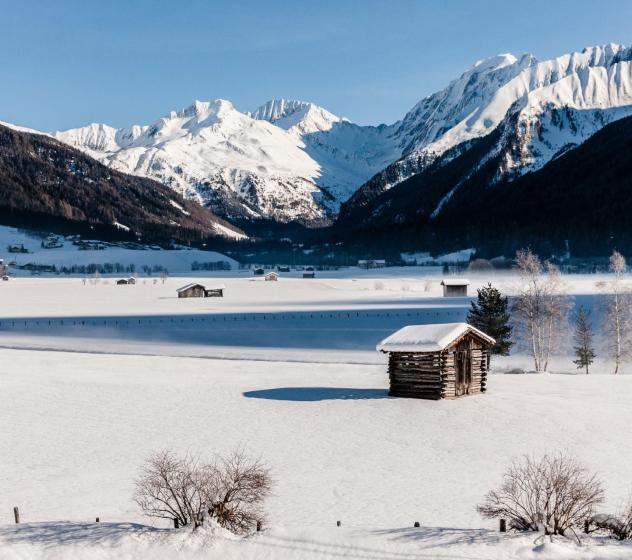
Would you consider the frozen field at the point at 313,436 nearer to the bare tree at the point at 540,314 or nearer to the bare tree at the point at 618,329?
the bare tree at the point at 618,329

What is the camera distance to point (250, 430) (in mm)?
28531

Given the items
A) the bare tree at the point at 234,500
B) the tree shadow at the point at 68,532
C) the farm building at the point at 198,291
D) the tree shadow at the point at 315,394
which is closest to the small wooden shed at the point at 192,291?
the farm building at the point at 198,291

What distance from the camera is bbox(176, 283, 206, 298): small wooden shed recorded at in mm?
116500

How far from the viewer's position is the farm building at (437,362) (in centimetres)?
3375

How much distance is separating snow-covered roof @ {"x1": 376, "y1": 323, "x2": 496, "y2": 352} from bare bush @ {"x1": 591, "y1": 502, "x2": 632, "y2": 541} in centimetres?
1784

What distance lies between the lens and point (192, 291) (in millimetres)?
117250

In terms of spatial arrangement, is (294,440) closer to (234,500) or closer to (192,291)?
(234,500)

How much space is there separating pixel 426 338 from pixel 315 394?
21.5 ft

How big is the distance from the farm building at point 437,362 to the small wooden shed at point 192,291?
3331 inches

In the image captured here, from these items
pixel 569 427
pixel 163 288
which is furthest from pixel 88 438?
pixel 163 288

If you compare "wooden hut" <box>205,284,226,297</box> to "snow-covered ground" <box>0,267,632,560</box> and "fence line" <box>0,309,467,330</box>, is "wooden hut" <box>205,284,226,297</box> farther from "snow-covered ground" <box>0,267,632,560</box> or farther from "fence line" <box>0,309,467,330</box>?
"snow-covered ground" <box>0,267,632,560</box>

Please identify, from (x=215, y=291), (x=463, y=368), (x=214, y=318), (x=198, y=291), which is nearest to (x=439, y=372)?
(x=463, y=368)

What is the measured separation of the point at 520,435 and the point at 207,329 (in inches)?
1963

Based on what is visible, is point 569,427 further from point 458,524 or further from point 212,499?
point 212,499
